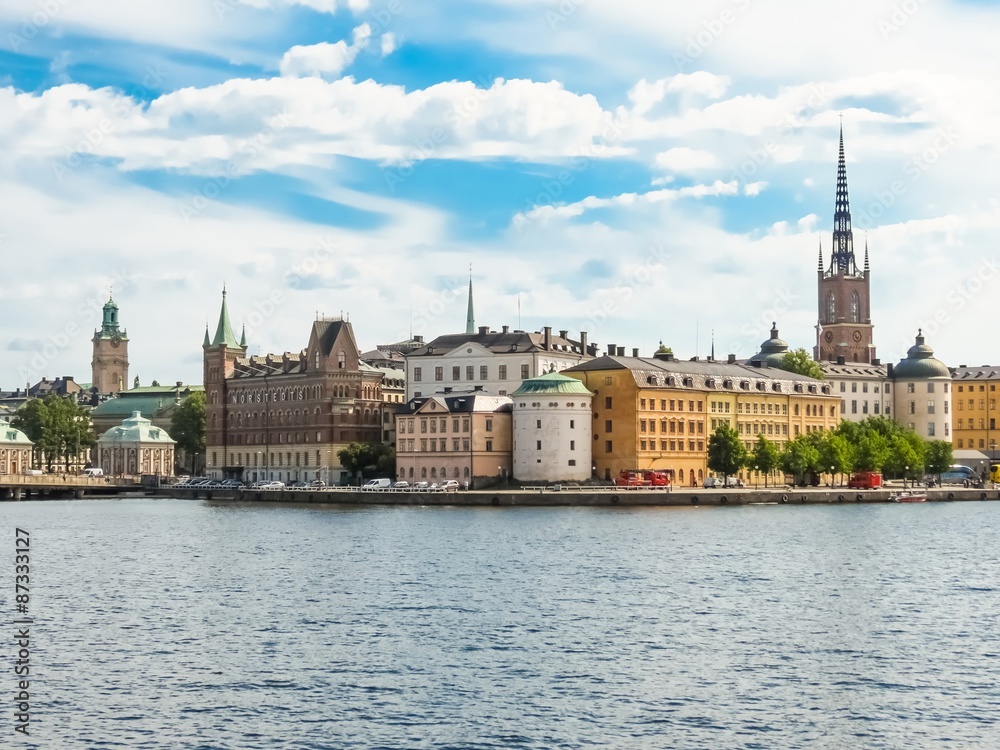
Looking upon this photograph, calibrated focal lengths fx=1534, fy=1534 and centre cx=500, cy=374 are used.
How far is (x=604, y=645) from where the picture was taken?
133 ft

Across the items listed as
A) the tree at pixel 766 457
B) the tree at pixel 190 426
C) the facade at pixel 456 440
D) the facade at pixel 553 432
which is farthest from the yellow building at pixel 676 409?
the tree at pixel 190 426

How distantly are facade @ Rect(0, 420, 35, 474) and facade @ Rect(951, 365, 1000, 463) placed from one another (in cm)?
11023

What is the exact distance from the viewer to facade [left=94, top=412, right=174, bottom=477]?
176375mm

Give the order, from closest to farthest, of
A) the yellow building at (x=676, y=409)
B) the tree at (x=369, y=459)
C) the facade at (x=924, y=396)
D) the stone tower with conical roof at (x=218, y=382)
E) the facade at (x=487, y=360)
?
the yellow building at (x=676, y=409)
the tree at (x=369, y=459)
the facade at (x=487, y=360)
the stone tower with conical roof at (x=218, y=382)
the facade at (x=924, y=396)

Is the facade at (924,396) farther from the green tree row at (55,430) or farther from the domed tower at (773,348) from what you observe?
the green tree row at (55,430)

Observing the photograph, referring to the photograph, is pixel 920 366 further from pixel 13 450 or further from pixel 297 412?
pixel 13 450

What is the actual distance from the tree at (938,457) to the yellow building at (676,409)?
1773 cm

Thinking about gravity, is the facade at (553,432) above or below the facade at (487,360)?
below

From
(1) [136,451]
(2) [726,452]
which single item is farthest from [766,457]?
(1) [136,451]

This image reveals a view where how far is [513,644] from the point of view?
40.7 meters

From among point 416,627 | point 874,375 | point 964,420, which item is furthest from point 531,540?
point 964,420

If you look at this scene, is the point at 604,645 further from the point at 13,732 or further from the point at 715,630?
the point at 13,732

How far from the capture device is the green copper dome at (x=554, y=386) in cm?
12200

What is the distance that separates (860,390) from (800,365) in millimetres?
18738
